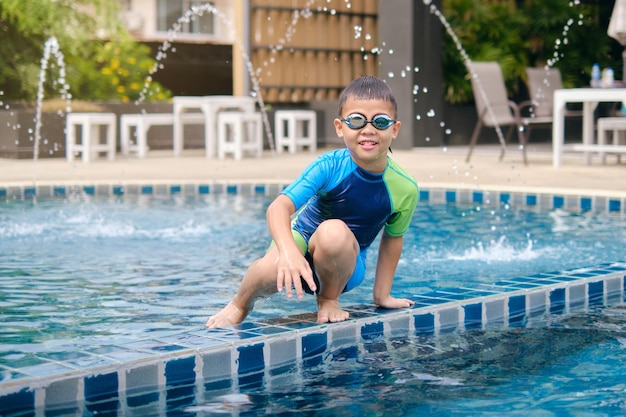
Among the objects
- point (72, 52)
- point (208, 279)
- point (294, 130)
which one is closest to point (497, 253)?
point (208, 279)

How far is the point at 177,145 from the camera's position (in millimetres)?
12492

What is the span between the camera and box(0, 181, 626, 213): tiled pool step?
24.3 ft

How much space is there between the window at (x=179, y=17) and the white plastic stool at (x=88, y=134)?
10.0 metres

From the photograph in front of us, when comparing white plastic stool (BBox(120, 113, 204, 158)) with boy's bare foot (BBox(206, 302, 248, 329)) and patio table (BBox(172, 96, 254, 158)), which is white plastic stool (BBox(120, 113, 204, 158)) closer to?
patio table (BBox(172, 96, 254, 158))

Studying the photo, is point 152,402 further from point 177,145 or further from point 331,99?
point 331,99

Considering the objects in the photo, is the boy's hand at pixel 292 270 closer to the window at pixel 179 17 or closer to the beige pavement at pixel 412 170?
the beige pavement at pixel 412 170

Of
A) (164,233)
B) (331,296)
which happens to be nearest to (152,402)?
(331,296)

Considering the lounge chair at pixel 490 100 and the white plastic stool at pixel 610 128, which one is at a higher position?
the lounge chair at pixel 490 100

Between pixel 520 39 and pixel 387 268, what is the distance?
36.8 feet

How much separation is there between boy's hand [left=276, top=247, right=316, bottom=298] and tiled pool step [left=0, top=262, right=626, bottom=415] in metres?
0.20

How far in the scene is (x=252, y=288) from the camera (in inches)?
131

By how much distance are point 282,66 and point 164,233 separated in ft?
25.6

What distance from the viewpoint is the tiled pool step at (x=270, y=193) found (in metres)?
7.41

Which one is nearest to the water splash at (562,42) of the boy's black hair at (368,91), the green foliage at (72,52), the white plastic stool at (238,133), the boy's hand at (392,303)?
the white plastic stool at (238,133)
